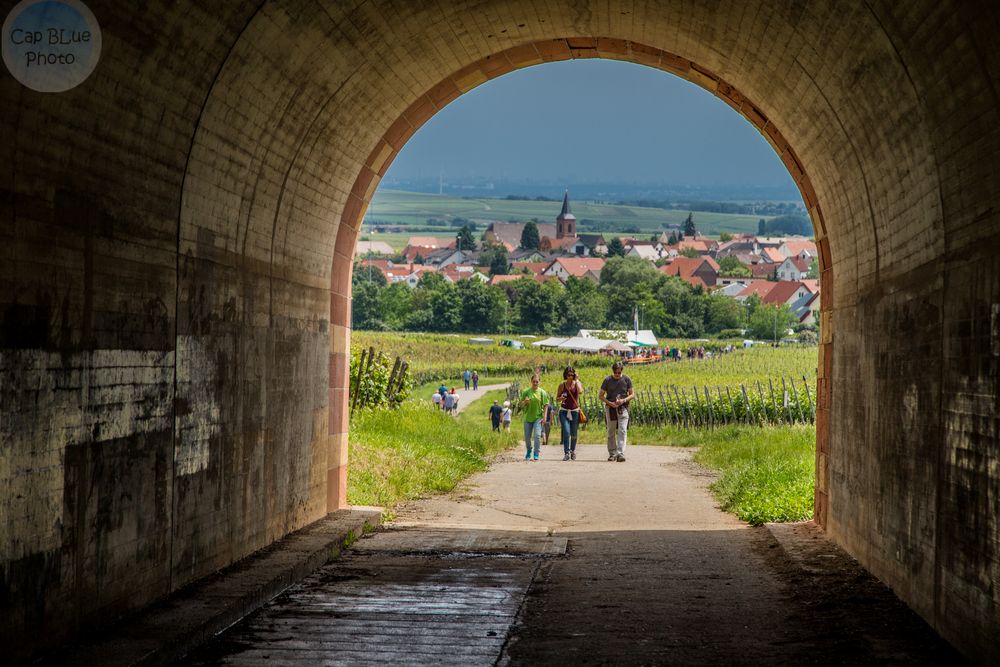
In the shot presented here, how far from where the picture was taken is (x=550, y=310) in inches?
5984

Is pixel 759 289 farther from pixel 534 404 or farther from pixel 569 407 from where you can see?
pixel 569 407

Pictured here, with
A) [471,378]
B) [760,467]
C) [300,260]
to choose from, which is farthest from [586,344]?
[300,260]

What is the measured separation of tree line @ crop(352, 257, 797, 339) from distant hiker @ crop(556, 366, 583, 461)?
123 m

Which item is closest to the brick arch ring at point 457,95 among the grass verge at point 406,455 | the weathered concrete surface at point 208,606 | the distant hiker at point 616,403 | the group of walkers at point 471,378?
the grass verge at point 406,455

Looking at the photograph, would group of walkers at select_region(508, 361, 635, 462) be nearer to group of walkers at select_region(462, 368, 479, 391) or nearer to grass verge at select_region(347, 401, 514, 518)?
grass verge at select_region(347, 401, 514, 518)

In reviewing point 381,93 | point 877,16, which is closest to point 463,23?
point 381,93

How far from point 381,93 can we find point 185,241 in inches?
133

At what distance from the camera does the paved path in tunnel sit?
21.5 ft

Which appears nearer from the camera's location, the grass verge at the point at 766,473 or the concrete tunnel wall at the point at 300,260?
the concrete tunnel wall at the point at 300,260

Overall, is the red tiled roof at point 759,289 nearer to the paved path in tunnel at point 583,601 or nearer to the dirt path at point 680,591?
the dirt path at point 680,591

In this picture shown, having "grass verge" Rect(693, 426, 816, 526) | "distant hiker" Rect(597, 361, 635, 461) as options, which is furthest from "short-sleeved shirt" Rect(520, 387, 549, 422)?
"grass verge" Rect(693, 426, 816, 526)

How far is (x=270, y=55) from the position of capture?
7.86 metres

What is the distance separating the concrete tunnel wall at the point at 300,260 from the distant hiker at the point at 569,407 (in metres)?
7.92

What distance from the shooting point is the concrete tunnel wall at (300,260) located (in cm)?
577
